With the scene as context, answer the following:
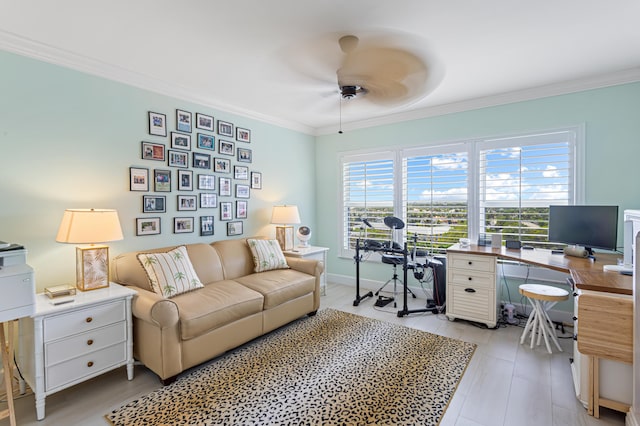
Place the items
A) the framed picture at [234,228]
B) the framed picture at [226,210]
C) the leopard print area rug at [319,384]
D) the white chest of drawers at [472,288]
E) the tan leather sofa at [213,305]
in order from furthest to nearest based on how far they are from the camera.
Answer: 1. the framed picture at [234,228]
2. the framed picture at [226,210]
3. the white chest of drawers at [472,288]
4. the tan leather sofa at [213,305]
5. the leopard print area rug at [319,384]

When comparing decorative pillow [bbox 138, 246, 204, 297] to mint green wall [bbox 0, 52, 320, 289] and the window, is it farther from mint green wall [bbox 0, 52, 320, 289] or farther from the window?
the window

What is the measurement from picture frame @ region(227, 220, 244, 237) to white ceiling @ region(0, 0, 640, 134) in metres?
1.60

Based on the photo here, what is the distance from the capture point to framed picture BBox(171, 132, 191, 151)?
10.7ft

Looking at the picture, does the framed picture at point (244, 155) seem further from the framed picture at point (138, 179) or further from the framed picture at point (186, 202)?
the framed picture at point (138, 179)

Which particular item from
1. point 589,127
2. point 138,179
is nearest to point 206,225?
point 138,179

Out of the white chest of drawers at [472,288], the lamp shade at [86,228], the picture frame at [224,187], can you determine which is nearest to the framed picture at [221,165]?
the picture frame at [224,187]

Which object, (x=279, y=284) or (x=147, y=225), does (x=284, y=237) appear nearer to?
(x=279, y=284)

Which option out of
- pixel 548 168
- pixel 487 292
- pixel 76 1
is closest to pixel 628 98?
pixel 548 168

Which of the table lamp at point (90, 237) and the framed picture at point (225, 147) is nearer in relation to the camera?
the table lamp at point (90, 237)

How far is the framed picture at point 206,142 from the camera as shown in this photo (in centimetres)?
350

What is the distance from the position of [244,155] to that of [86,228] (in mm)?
2105

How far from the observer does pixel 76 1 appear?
6.11 feet

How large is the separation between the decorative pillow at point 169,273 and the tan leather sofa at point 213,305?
70 millimetres

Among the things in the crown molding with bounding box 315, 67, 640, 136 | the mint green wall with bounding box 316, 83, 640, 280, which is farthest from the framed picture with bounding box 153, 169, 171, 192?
the mint green wall with bounding box 316, 83, 640, 280
